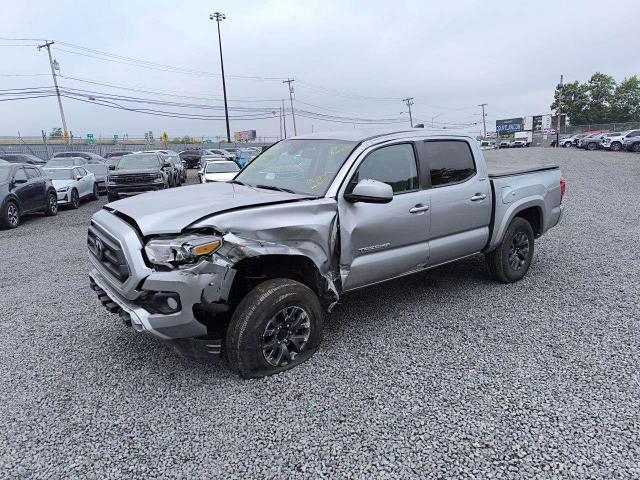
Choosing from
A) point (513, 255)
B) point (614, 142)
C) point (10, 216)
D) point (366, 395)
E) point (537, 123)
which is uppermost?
point (537, 123)

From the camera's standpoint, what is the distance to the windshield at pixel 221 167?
15289mm

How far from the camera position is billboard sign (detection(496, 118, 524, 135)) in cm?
9638

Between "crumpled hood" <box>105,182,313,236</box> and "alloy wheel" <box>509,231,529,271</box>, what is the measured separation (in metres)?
3.02

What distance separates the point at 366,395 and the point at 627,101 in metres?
91.3

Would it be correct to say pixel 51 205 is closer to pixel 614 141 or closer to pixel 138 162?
pixel 138 162

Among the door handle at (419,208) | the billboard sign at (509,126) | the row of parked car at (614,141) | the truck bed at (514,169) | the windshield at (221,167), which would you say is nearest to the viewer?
the door handle at (419,208)

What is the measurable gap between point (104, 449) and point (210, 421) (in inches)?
24.2

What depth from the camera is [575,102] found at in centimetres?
7900

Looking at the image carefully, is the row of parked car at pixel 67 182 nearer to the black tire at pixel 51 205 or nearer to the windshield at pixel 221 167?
the black tire at pixel 51 205

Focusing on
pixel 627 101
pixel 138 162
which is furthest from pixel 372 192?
pixel 627 101

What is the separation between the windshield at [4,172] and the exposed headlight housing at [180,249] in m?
10.0

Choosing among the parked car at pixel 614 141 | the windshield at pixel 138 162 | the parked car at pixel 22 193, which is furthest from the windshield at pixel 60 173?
the parked car at pixel 614 141

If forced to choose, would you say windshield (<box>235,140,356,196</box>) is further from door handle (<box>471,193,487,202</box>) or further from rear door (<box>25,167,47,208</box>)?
rear door (<box>25,167,47,208</box>)

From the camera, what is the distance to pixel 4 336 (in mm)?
4246
